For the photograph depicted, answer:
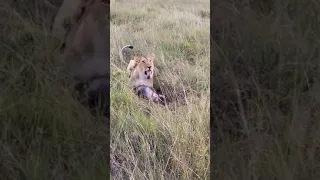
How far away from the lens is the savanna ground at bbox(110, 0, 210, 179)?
1730 mm

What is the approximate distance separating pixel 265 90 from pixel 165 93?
1.30 feet

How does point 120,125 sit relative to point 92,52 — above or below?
below

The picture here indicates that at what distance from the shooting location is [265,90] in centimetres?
166

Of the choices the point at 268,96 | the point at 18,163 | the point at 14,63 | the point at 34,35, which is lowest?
the point at 18,163

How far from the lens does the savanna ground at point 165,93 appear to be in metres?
1.73

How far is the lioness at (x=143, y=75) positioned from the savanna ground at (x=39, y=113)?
215 mm

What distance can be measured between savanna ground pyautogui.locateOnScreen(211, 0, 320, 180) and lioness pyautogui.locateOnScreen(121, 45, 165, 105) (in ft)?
0.81

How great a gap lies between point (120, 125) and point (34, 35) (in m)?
0.47

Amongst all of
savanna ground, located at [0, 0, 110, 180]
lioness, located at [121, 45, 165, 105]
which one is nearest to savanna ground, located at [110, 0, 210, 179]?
lioness, located at [121, 45, 165, 105]

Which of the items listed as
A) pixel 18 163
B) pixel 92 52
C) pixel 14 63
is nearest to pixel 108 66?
pixel 92 52

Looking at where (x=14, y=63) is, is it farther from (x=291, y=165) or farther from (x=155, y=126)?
(x=291, y=165)

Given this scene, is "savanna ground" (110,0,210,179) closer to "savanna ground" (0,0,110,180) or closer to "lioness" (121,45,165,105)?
"lioness" (121,45,165,105)

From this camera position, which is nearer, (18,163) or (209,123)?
(18,163)

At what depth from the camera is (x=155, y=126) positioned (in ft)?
5.77
